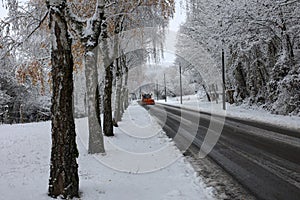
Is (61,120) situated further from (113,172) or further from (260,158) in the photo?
(260,158)

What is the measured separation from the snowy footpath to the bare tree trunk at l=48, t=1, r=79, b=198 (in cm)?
33

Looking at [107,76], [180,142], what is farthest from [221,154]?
[107,76]

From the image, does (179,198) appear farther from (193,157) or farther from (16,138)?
(16,138)

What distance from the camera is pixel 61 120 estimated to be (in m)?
5.09

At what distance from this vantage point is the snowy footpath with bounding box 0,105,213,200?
17.8ft

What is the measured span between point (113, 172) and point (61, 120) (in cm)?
256

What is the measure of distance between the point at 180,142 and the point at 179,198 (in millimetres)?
6340

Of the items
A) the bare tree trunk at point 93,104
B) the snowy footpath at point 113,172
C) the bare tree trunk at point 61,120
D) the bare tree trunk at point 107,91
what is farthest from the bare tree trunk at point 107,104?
the bare tree trunk at point 61,120

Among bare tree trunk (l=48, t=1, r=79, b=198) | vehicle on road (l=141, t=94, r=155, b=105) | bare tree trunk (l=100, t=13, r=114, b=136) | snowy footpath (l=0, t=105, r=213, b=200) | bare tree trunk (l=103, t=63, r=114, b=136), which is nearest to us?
bare tree trunk (l=48, t=1, r=79, b=198)

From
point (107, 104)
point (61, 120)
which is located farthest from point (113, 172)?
point (107, 104)

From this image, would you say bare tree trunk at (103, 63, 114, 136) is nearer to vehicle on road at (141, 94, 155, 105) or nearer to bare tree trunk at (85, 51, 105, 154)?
bare tree trunk at (85, 51, 105, 154)

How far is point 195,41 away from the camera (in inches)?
1431

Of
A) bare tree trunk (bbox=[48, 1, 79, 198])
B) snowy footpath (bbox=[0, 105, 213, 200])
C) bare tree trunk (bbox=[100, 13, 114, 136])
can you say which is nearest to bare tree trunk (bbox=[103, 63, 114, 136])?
bare tree trunk (bbox=[100, 13, 114, 136])

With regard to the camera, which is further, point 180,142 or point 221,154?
point 180,142
